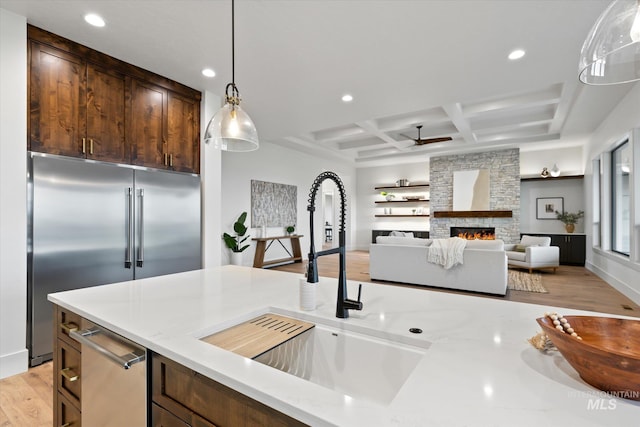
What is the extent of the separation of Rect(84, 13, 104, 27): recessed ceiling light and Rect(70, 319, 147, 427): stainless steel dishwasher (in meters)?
2.45

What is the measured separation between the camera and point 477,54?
2.98 metres

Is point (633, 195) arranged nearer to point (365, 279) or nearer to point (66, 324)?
point (365, 279)

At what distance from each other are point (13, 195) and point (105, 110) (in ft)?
3.49

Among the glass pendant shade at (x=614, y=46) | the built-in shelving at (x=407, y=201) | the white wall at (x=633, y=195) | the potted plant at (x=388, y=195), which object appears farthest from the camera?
the potted plant at (x=388, y=195)

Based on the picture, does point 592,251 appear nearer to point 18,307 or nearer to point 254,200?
point 254,200

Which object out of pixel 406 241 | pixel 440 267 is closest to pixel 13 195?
pixel 406 241

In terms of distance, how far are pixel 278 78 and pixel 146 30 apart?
1.36 meters

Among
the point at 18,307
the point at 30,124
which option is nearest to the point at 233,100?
the point at 30,124

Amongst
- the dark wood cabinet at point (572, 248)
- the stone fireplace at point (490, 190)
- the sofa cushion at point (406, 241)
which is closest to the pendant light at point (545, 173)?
the stone fireplace at point (490, 190)

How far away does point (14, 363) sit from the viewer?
2.31m

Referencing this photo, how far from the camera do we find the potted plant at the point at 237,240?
5621 millimetres

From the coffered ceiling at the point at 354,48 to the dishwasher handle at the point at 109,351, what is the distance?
228 cm

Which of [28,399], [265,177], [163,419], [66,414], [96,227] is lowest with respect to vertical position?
[28,399]

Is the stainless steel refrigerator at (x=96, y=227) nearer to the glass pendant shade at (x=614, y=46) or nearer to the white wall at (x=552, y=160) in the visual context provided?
the glass pendant shade at (x=614, y=46)
